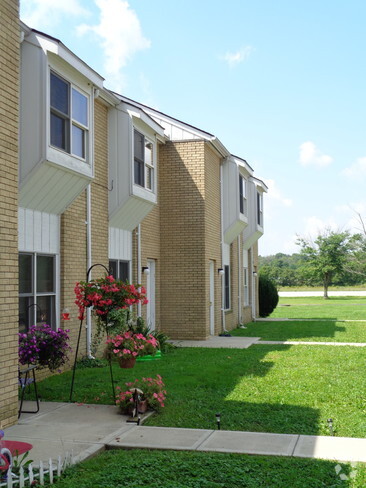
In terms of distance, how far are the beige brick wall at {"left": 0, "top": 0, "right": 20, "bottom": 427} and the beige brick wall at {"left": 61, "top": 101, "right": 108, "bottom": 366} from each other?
164 inches

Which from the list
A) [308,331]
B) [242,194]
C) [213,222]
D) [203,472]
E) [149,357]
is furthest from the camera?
[242,194]

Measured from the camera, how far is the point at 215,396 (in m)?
9.22

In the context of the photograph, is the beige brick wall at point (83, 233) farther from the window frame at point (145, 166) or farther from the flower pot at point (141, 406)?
the flower pot at point (141, 406)

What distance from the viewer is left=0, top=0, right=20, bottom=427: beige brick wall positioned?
7137 millimetres

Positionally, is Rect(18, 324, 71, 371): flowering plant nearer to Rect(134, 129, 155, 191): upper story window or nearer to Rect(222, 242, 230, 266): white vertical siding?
Rect(134, 129, 155, 191): upper story window

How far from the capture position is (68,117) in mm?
10648

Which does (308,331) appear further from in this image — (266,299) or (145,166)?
(266,299)

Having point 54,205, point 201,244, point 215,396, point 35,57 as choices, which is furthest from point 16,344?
point 201,244

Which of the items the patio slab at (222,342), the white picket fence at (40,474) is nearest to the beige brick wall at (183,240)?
the patio slab at (222,342)

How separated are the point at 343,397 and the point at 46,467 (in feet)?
16.9

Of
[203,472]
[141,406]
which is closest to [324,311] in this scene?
[141,406]

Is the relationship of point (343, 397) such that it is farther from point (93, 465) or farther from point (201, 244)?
point (201, 244)

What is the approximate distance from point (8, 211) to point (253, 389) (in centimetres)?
496

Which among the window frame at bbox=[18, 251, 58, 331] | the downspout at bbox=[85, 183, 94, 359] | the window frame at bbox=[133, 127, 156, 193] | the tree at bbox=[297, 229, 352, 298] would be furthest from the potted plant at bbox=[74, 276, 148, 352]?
the tree at bbox=[297, 229, 352, 298]
